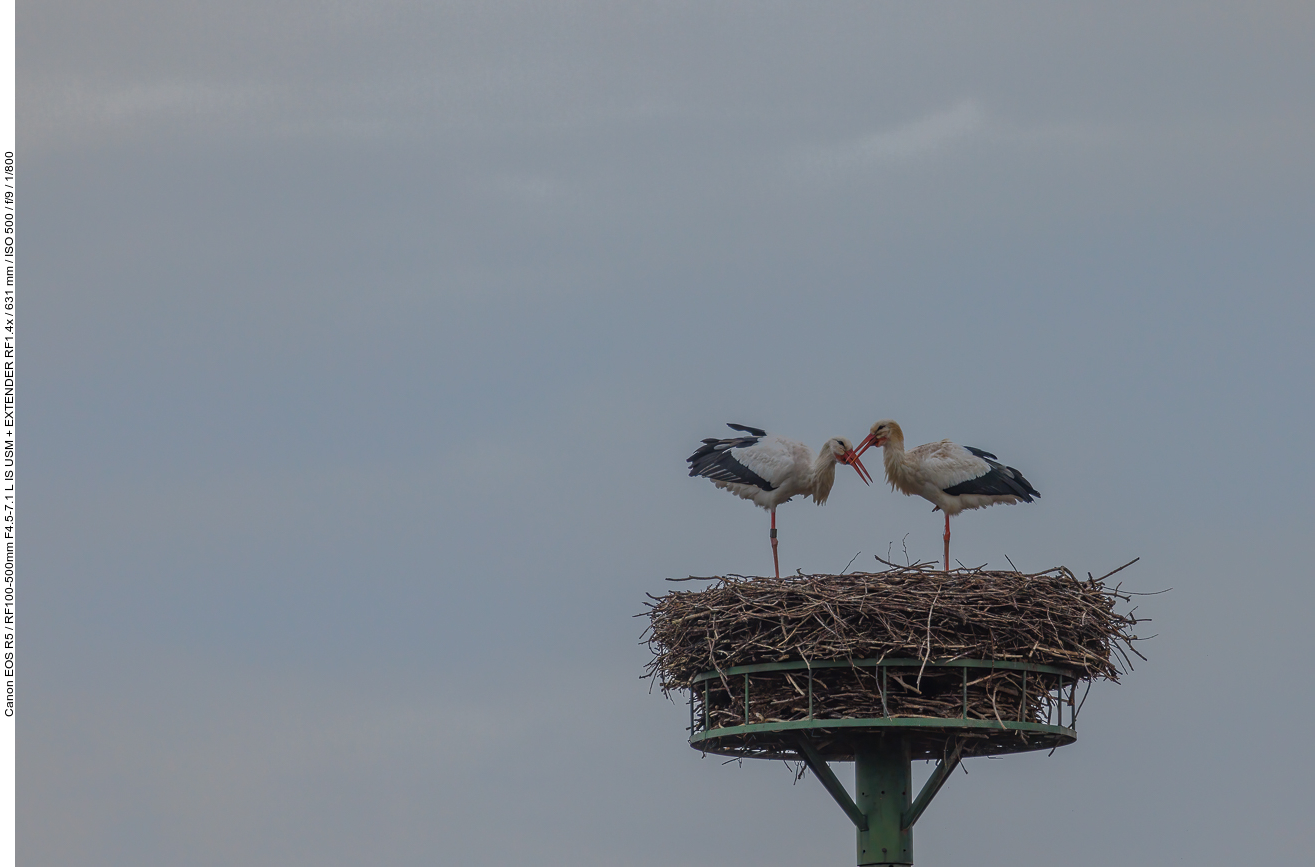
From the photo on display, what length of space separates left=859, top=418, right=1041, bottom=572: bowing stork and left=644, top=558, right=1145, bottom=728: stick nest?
282cm

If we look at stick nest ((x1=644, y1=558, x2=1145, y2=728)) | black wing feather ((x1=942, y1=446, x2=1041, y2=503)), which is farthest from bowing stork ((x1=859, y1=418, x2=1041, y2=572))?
stick nest ((x1=644, y1=558, x2=1145, y2=728))

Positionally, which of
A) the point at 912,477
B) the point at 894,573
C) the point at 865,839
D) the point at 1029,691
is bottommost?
the point at 865,839

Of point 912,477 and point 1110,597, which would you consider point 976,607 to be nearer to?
point 1110,597

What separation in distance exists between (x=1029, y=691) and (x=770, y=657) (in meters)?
2.29

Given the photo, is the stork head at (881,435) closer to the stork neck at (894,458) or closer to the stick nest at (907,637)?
the stork neck at (894,458)

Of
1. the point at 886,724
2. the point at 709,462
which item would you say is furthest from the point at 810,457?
the point at 886,724

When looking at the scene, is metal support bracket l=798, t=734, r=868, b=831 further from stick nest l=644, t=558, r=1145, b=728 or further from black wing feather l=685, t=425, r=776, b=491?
black wing feather l=685, t=425, r=776, b=491

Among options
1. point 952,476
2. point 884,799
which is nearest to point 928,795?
point 884,799

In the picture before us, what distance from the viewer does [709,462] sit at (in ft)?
66.2

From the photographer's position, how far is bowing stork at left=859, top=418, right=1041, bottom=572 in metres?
19.2

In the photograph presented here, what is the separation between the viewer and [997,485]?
19141mm

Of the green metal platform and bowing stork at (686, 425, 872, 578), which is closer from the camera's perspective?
the green metal platform

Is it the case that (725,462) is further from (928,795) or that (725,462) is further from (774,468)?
(928,795)

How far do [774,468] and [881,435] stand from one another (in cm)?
123
